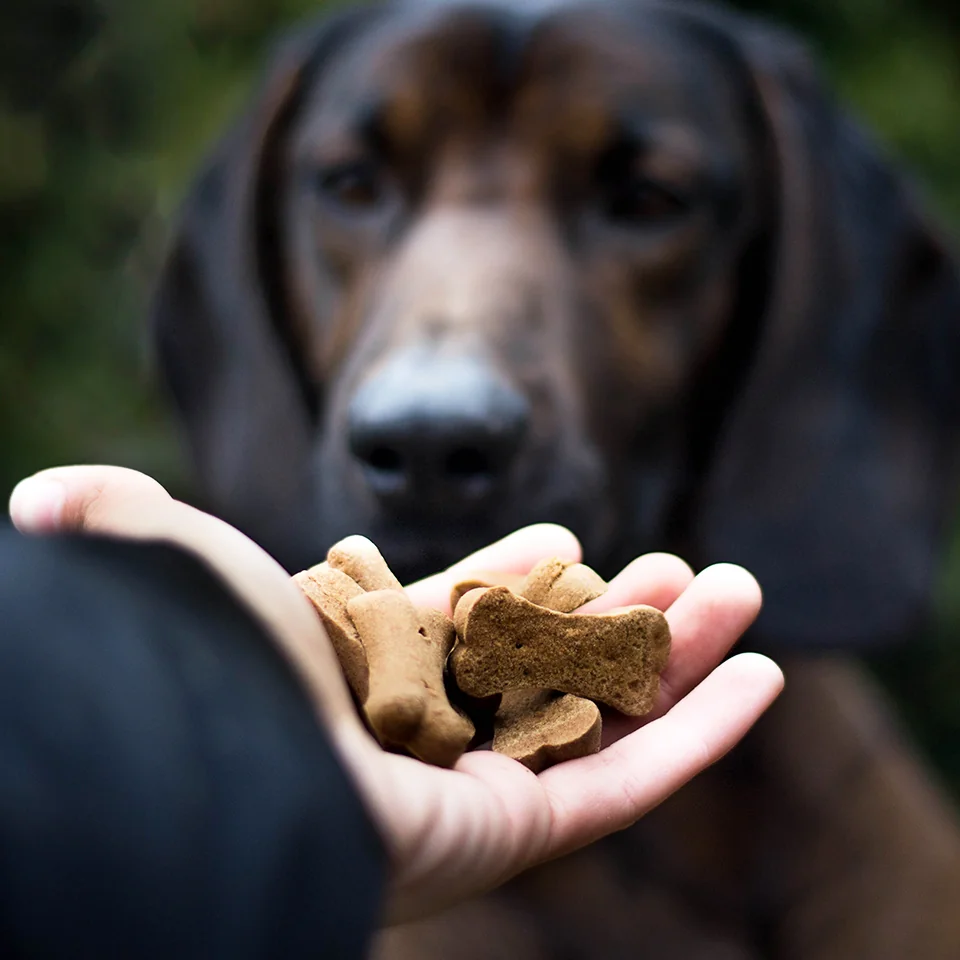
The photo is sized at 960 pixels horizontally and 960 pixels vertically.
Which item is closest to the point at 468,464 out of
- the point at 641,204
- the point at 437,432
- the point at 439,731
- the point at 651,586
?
the point at 437,432

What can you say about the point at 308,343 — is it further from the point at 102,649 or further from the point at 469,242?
the point at 102,649

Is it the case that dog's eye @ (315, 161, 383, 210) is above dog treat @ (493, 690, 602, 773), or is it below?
above

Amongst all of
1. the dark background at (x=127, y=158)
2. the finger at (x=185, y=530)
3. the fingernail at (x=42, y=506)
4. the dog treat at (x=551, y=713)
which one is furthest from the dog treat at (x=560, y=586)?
the dark background at (x=127, y=158)

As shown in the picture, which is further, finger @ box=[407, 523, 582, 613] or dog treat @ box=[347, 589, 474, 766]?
finger @ box=[407, 523, 582, 613]

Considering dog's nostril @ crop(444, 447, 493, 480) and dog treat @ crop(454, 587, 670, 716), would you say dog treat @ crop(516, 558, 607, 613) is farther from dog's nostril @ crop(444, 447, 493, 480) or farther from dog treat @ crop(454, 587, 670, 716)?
dog's nostril @ crop(444, 447, 493, 480)

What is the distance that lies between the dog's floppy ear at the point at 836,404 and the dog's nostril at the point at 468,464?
52 centimetres

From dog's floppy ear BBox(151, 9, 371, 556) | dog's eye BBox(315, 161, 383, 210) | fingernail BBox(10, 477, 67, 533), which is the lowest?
dog's floppy ear BBox(151, 9, 371, 556)

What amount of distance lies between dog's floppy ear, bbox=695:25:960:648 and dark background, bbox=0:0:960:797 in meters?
0.99

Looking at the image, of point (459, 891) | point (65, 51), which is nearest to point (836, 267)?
point (459, 891)

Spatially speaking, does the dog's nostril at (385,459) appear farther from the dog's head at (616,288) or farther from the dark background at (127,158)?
the dark background at (127,158)

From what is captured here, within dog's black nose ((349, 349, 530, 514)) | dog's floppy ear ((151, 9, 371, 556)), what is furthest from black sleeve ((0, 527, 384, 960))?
dog's floppy ear ((151, 9, 371, 556))

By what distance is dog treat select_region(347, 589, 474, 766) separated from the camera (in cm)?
78

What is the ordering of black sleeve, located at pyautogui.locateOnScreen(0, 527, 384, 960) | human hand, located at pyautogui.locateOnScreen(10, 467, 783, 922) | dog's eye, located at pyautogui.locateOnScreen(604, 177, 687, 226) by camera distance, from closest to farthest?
black sleeve, located at pyautogui.locateOnScreen(0, 527, 384, 960) < human hand, located at pyautogui.locateOnScreen(10, 467, 783, 922) < dog's eye, located at pyautogui.locateOnScreen(604, 177, 687, 226)

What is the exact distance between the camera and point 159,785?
50 cm
